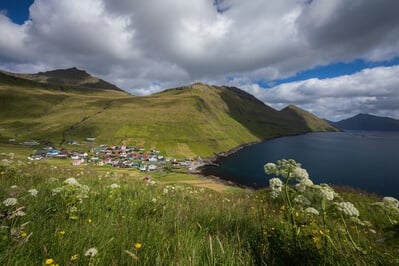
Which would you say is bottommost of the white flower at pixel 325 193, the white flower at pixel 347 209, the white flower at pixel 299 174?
the white flower at pixel 347 209

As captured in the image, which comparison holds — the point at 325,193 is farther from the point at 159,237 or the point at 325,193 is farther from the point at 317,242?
the point at 159,237

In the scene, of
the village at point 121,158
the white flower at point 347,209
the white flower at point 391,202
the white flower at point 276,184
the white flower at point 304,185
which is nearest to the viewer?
the white flower at point 347,209

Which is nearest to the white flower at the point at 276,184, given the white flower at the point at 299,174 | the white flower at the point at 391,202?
the white flower at the point at 299,174

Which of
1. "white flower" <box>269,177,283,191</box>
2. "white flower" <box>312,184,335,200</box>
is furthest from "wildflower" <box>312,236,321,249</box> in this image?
"white flower" <box>269,177,283,191</box>

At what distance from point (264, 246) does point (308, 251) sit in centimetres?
75

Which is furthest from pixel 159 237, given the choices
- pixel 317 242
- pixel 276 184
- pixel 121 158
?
pixel 121 158

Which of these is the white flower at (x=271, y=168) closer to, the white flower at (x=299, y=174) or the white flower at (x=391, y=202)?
the white flower at (x=299, y=174)

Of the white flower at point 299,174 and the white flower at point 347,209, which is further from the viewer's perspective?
the white flower at point 299,174

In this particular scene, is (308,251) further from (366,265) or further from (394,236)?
(394,236)

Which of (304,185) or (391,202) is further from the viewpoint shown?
(304,185)

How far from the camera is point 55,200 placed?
5328 millimetres

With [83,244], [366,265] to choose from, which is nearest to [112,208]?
[83,244]

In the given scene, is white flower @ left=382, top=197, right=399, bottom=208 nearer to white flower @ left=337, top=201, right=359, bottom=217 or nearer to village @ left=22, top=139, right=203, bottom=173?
white flower @ left=337, top=201, right=359, bottom=217

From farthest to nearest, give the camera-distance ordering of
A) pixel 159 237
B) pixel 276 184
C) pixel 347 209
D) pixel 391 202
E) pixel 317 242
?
pixel 276 184 < pixel 391 202 < pixel 347 209 < pixel 317 242 < pixel 159 237
